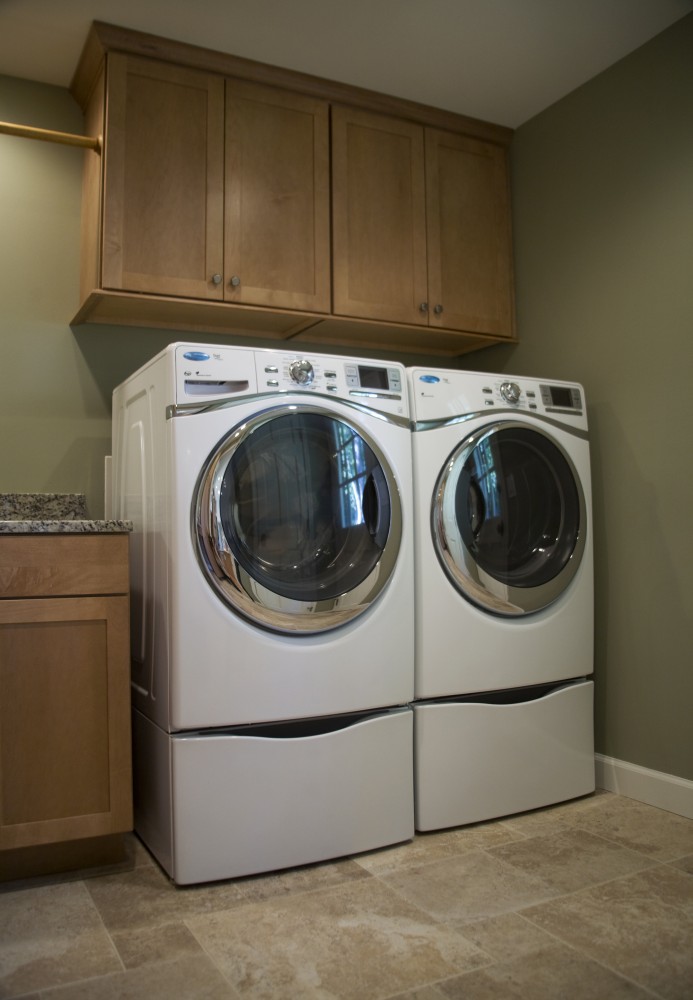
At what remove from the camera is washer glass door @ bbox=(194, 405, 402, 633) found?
6.63 feet

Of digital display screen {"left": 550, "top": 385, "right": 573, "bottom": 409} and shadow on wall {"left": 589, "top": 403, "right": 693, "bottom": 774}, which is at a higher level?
digital display screen {"left": 550, "top": 385, "right": 573, "bottom": 409}

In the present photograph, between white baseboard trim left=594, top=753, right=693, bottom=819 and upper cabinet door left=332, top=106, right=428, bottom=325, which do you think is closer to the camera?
white baseboard trim left=594, top=753, right=693, bottom=819

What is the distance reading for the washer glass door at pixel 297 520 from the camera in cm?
202

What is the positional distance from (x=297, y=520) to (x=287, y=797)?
70cm

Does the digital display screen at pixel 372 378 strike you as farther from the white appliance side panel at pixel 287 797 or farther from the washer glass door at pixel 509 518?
the white appliance side panel at pixel 287 797

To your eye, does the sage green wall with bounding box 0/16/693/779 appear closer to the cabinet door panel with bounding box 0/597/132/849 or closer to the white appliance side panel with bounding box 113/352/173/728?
the white appliance side panel with bounding box 113/352/173/728

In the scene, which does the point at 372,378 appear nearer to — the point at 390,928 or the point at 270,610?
the point at 270,610

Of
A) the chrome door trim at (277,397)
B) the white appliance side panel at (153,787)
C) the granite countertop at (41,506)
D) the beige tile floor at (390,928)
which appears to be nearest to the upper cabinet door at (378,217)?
the chrome door trim at (277,397)

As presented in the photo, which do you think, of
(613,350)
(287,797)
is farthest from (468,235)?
(287,797)

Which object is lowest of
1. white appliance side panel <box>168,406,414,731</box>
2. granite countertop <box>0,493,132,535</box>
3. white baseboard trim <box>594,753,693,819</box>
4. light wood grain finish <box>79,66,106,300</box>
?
white baseboard trim <box>594,753,693,819</box>

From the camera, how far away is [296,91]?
9.06 feet

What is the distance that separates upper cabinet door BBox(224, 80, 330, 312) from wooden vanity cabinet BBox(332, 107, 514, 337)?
0.21 ft

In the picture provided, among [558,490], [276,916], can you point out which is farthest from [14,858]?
[558,490]

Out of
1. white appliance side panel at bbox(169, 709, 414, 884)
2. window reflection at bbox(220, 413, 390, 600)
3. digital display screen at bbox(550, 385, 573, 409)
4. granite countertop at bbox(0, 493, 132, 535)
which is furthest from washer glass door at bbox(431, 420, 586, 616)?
granite countertop at bbox(0, 493, 132, 535)
